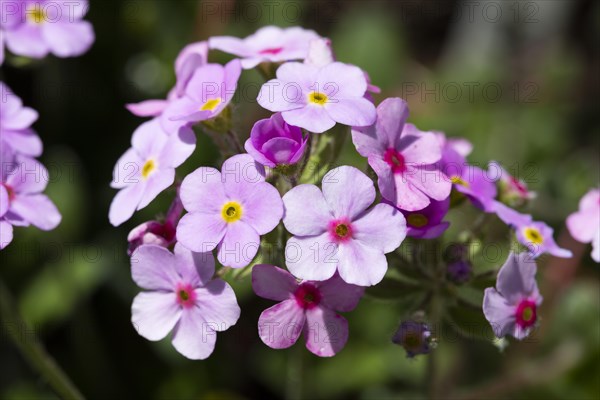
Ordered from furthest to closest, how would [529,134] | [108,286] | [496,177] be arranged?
[529,134] < [108,286] < [496,177]

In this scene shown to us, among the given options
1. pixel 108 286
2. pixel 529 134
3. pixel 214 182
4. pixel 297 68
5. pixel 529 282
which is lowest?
pixel 108 286

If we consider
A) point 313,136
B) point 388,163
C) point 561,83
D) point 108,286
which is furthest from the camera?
point 561,83

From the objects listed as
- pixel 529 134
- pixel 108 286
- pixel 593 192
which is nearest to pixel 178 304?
pixel 593 192

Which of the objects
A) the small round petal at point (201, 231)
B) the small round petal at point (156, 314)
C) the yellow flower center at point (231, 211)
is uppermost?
the yellow flower center at point (231, 211)

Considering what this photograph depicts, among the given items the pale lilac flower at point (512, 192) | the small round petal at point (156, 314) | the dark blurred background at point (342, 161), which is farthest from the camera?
the dark blurred background at point (342, 161)

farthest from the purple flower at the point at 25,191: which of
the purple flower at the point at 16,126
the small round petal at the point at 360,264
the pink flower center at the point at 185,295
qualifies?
the small round petal at the point at 360,264

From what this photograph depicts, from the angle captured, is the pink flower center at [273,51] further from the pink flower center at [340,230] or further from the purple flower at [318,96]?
the pink flower center at [340,230]

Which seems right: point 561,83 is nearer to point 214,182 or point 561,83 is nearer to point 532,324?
point 532,324
